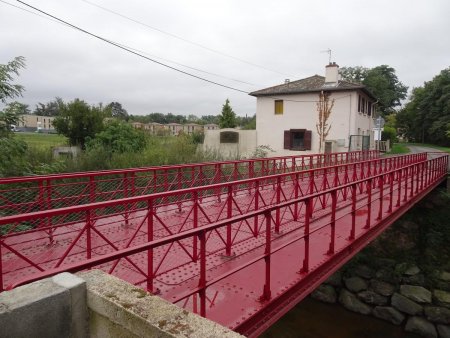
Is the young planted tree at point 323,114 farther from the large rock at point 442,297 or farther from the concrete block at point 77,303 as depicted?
the concrete block at point 77,303

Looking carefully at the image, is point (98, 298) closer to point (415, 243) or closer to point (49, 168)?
point (49, 168)

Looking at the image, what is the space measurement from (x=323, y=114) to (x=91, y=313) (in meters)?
23.6

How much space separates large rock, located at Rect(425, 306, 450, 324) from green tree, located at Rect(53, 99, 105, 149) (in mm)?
18784

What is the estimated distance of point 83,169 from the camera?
14578 mm

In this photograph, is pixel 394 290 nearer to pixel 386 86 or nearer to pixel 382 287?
pixel 382 287

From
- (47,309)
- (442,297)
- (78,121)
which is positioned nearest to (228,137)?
(78,121)

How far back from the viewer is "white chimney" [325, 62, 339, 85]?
2399cm

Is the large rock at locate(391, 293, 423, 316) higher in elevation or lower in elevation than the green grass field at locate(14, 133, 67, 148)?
lower

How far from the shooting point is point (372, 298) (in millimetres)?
12906

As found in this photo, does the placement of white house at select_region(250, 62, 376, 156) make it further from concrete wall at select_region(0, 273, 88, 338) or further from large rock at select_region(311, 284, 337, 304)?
concrete wall at select_region(0, 273, 88, 338)

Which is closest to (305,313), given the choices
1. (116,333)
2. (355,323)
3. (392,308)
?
(355,323)

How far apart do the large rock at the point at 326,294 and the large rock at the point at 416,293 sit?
2.39 metres

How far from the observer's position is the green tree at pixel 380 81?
55000 mm

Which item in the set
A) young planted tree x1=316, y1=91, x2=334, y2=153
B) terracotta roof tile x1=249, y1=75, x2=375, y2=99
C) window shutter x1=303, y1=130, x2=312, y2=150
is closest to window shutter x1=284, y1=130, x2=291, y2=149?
window shutter x1=303, y1=130, x2=312, y2=150
